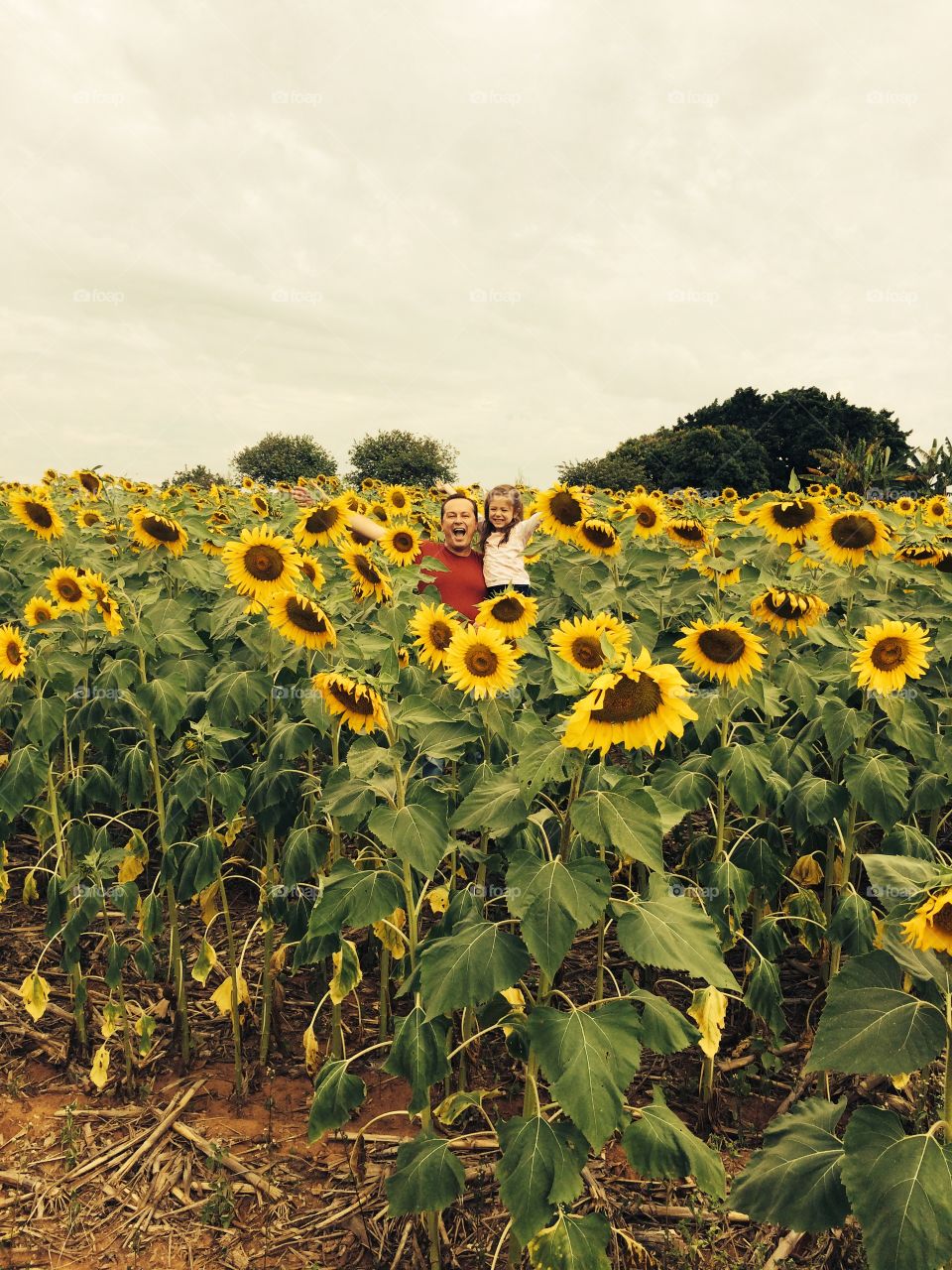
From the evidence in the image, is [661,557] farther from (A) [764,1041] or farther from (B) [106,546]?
(B) [106,546]

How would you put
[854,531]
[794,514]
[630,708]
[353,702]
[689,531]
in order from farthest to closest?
[689,531] → [794,514] → [854,531] → [353,702] → [630,708]

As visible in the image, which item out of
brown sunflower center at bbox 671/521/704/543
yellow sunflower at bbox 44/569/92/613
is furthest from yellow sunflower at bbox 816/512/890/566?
yellow sunflower at bbox 44/569/92/613

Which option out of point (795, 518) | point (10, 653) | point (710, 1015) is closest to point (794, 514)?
point (795, 518)

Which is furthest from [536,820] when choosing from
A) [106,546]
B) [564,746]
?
[106,546]

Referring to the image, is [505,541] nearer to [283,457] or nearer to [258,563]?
[258,563]

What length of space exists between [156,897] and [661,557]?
3.43 m

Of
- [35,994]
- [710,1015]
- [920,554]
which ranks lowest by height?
[35,994]

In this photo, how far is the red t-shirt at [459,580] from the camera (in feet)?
19.3

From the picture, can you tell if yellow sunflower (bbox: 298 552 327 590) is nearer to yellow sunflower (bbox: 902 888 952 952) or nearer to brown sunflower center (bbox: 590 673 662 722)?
brown sunflower center (bbox: 590 673 662 722)

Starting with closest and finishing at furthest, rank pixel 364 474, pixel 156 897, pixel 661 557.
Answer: pixel 156 897 → pixel 661 557 → pixel 364 474

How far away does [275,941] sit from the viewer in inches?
181

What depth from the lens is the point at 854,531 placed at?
4598 mm

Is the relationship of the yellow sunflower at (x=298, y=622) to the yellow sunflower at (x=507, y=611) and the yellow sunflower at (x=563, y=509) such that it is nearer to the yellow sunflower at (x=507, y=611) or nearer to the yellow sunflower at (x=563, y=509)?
the yellow sunflower at (x=507, y=611)

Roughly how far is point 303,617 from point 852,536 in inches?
126
